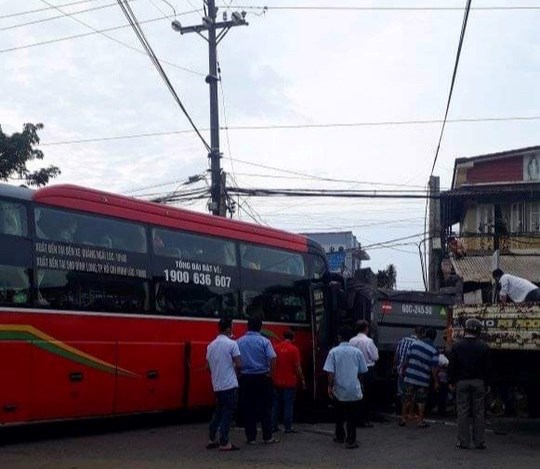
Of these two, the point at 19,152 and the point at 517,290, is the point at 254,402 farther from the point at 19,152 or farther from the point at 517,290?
the point at 19,152

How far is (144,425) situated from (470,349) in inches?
223

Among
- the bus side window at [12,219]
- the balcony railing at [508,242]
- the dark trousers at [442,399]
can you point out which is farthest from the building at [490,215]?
the bus side window at [12,219]

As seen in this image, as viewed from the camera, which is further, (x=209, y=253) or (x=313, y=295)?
(x=313, y=295)

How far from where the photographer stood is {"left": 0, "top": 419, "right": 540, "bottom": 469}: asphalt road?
10.0 meters

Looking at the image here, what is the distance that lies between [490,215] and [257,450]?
2340cm

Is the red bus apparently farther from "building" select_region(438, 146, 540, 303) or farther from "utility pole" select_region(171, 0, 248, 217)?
"building" select_region(438, 146, 540, 303)

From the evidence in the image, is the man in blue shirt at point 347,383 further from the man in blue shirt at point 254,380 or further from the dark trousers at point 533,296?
the dark trousers at point 533,296

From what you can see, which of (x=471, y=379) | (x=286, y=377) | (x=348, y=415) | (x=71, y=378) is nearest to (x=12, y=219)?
(x=71, y=378)

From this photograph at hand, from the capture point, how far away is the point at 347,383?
11289 millimetres

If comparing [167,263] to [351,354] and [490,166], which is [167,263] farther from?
[490,166]

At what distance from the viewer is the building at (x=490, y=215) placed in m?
30.5

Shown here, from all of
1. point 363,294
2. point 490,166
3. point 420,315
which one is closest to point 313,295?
point 363,294

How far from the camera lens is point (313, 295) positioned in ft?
54.1

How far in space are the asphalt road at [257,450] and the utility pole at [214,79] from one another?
10740 mm
